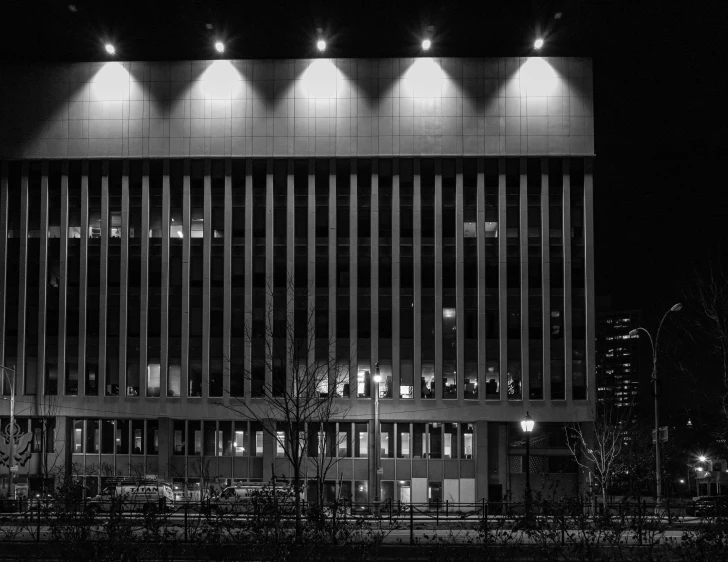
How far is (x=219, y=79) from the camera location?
7062 cm

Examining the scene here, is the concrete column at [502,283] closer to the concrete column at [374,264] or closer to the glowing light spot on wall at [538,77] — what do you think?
the glowing light spot on wall at [538,77]

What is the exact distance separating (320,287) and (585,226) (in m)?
20.3

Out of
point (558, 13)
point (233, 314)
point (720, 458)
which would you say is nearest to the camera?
point (558, 13)

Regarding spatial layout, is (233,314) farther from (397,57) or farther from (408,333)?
(397,57)

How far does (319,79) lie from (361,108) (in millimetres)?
3785

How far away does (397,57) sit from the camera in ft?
231

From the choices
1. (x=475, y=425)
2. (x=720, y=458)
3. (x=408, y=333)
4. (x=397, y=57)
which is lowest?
(x=720, y=458)

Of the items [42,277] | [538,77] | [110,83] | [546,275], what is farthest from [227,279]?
[538,77]

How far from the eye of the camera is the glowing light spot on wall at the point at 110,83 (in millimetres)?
71000

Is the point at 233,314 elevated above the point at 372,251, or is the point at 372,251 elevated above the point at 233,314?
the point at 372,251

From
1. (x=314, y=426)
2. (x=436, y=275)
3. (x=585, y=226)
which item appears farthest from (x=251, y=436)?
(x=585, y=226)

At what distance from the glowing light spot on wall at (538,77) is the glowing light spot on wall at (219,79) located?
21.2m

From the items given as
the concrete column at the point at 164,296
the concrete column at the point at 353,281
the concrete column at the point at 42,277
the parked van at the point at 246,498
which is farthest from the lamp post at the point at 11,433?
the concrete column at the point at 353,281

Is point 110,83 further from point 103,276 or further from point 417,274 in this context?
point 417,274
